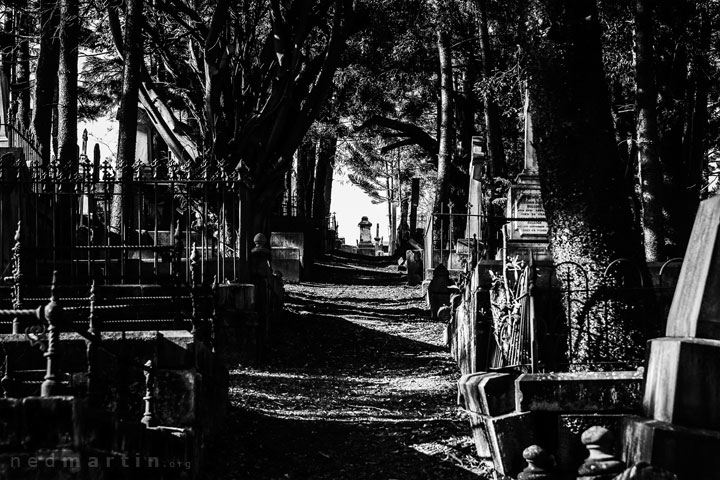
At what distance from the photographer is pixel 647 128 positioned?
675 inches

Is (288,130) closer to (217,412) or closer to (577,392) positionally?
(217,412)

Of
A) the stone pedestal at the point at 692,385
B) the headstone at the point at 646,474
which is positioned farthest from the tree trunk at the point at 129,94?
the headstone at the point at 646,474

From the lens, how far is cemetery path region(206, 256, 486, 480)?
30.6ft

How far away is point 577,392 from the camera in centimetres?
789

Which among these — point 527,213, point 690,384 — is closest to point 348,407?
point 690,384

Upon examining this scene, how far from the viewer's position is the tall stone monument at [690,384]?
643 centimetres

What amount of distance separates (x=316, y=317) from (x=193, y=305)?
9.98 meters

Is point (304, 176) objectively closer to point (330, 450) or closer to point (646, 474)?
point (330, 450)

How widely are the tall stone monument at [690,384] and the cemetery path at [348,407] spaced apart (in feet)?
8.60

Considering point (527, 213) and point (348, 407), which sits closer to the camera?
point (348, 407)

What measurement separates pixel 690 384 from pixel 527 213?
44.5 ft

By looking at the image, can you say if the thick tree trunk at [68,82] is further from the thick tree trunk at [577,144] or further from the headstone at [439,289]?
the thick tree trunk at [577,144]

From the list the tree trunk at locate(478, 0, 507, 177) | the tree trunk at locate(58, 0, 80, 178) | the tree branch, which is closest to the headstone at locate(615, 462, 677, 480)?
the tree trunk at locate(58, 0, 80, 178)

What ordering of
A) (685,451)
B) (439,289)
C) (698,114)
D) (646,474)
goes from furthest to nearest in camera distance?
(698,114) → (439,289) → (685,451) → (646,474)
